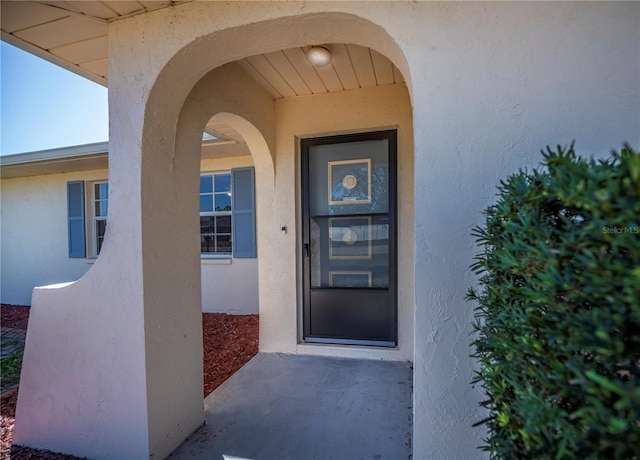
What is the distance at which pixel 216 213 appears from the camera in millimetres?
5363

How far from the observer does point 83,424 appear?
1.92 m

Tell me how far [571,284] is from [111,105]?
2392mm

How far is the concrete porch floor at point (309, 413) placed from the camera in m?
1.95

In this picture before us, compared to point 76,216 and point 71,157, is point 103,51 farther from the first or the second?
point 76,216

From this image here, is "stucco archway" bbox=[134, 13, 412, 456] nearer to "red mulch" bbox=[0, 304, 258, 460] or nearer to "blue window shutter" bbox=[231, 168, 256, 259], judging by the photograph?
"red mulch" bbox=[0, 304, 258, 460]

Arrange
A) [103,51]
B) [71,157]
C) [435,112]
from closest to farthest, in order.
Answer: [435,112] < [103,51] < [71,157]

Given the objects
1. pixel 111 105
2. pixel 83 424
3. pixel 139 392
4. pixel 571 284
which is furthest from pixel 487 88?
pixel 83 424

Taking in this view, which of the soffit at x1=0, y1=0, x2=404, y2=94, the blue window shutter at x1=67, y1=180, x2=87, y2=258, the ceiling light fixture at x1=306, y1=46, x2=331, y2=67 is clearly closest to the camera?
the soffit at x1=0, y1=0, x2=404, y2=94

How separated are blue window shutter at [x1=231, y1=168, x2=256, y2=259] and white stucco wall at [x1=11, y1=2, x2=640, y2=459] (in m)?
3.10

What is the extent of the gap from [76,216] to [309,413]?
6.29 meters

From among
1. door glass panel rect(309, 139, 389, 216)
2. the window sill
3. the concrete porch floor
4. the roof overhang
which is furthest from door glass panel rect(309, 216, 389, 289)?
the window sill

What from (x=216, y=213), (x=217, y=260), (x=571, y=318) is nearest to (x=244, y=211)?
(x=216, y=213)

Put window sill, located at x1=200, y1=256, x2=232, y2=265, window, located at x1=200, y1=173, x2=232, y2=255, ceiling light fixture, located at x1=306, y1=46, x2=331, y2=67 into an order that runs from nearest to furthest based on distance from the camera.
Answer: ceiling light fixture, located at x1=306, y1=46, x2=331, y2=67
window sill, located at x1=200, y1=256, x2=232, y2=265
window, located at x1=200, y1=173, x2=232, y2=255

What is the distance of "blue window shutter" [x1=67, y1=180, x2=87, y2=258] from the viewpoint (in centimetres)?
598
